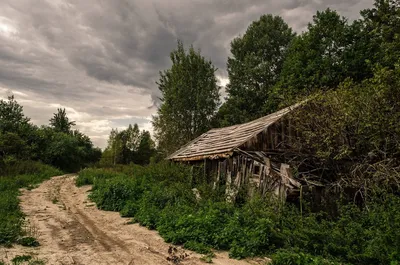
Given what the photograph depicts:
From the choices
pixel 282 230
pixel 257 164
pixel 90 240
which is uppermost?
pixel 257 164

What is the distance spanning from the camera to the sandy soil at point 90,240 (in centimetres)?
566

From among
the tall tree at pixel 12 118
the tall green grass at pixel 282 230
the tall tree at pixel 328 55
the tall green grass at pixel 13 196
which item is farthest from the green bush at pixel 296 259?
the tall tree at pixel 12 118

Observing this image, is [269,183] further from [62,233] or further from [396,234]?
[62,233]

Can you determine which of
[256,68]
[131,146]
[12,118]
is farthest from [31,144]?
[256,68]

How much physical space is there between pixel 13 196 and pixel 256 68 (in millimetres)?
22643

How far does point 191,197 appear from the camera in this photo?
32.3 ft

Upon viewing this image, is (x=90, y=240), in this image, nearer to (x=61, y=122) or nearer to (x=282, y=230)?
(x=282, y=230)

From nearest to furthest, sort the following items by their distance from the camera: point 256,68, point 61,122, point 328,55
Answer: point 328,55 → point 256,68 → point 61,122

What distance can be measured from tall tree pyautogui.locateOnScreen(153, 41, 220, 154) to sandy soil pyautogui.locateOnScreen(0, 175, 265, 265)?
60.9ft

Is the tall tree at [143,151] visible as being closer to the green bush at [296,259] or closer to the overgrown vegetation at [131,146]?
the overgrown vegetation at [131,146]

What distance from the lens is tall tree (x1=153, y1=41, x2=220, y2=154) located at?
29.5 m

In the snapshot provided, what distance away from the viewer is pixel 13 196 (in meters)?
12.2

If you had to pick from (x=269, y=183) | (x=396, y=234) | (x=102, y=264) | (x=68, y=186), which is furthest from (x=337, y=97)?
(x=68, y=186)

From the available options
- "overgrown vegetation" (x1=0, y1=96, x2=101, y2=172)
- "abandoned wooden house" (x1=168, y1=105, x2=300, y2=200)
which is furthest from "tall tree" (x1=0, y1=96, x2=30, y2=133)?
"abandoned wooden house" (x1=168, y1=105, x2=300, y2=200)
